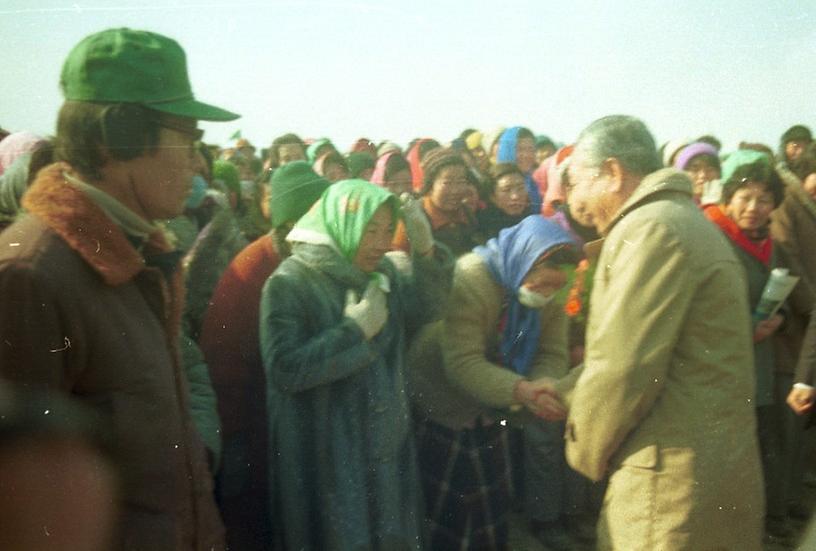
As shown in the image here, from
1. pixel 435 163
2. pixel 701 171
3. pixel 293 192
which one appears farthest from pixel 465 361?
pixel 701 171

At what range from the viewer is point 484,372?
2.78 meters

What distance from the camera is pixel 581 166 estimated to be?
7.68 ft

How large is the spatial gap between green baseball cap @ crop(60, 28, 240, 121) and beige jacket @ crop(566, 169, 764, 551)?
1.08 m

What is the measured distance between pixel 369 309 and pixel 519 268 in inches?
23.6

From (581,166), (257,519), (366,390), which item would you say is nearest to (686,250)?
(581,166)

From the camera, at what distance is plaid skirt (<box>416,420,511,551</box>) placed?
9.55 feet

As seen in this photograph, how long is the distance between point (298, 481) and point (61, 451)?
114cm

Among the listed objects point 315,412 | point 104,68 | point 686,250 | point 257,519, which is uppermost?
point 104,68

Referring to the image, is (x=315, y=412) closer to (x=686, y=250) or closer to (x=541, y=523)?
(x=686, y=250)

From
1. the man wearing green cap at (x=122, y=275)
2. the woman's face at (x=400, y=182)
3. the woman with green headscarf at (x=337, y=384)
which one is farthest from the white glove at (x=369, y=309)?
the woman's face at (x=400, y=182)

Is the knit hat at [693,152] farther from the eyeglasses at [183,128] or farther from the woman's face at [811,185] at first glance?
the eyeglasses at [183,128]

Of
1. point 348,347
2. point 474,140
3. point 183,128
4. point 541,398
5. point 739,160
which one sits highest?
point 183,128

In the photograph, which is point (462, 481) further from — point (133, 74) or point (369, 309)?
point (133, 74)

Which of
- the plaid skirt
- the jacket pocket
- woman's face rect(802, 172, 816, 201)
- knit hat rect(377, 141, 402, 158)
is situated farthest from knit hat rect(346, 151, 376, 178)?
the jacket pocket
